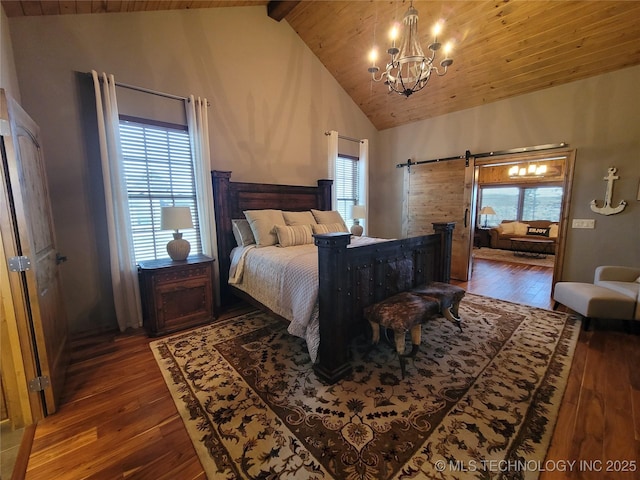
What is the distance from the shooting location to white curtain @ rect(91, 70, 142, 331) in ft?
8.30

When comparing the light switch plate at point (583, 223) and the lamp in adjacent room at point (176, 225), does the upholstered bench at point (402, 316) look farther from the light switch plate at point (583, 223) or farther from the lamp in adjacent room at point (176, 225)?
the light switch plate at point (583, 223)

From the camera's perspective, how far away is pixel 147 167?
2.90 m

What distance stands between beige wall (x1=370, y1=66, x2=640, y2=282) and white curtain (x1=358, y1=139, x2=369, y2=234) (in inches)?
52.0

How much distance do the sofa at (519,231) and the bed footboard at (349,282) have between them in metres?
6.10

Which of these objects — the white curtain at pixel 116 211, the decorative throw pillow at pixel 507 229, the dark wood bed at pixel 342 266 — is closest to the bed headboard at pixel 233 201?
the dark wood bed at pixel 342 266

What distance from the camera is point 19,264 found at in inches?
60.0

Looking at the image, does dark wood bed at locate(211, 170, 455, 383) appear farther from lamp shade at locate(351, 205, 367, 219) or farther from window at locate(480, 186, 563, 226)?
window at locate(480, 186, 563, 226)

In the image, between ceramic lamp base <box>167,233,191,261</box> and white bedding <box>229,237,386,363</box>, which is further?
ceramic lamp base <box>167,233,191,261</box>

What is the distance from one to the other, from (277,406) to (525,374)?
1.89m

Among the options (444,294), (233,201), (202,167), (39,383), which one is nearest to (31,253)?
Result: (39,383)

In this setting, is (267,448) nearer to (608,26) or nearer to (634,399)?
(634,399)

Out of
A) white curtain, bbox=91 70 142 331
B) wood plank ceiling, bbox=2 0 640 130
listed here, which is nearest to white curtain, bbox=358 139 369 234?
wood plank ceiling, bbox=2 0 640 130

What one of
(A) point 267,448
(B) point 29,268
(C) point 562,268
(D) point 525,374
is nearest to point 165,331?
(B) point 29,268

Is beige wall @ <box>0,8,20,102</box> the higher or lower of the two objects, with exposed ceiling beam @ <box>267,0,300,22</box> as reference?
lower
